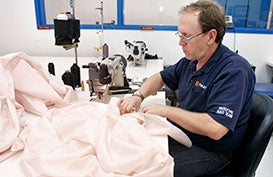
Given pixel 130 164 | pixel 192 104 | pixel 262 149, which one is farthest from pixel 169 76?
pixel 130 164

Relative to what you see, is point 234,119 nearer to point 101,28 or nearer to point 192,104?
point 192,104

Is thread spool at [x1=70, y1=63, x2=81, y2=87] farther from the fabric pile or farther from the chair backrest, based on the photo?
the chair backrest

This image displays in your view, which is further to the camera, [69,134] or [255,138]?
[255,138]

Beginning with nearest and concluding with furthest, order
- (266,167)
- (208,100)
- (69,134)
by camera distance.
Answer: (69,134) < (208,100) < (266,167)

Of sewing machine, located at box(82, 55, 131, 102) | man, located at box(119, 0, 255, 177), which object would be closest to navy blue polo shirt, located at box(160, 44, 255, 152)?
man, located at box(119, 0, 255, 177)

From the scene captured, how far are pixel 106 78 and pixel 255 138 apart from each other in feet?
2.68

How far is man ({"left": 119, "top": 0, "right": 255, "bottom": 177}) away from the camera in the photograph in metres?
1.22

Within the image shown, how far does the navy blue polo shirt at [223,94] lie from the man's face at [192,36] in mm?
82

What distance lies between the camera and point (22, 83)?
1.34m

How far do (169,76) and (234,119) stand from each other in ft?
2.14

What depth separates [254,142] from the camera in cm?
122

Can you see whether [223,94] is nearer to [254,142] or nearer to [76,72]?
[254,142]

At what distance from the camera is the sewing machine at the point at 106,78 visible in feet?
4.77

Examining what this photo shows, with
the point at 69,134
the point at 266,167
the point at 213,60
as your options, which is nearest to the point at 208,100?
the point at 213,60
